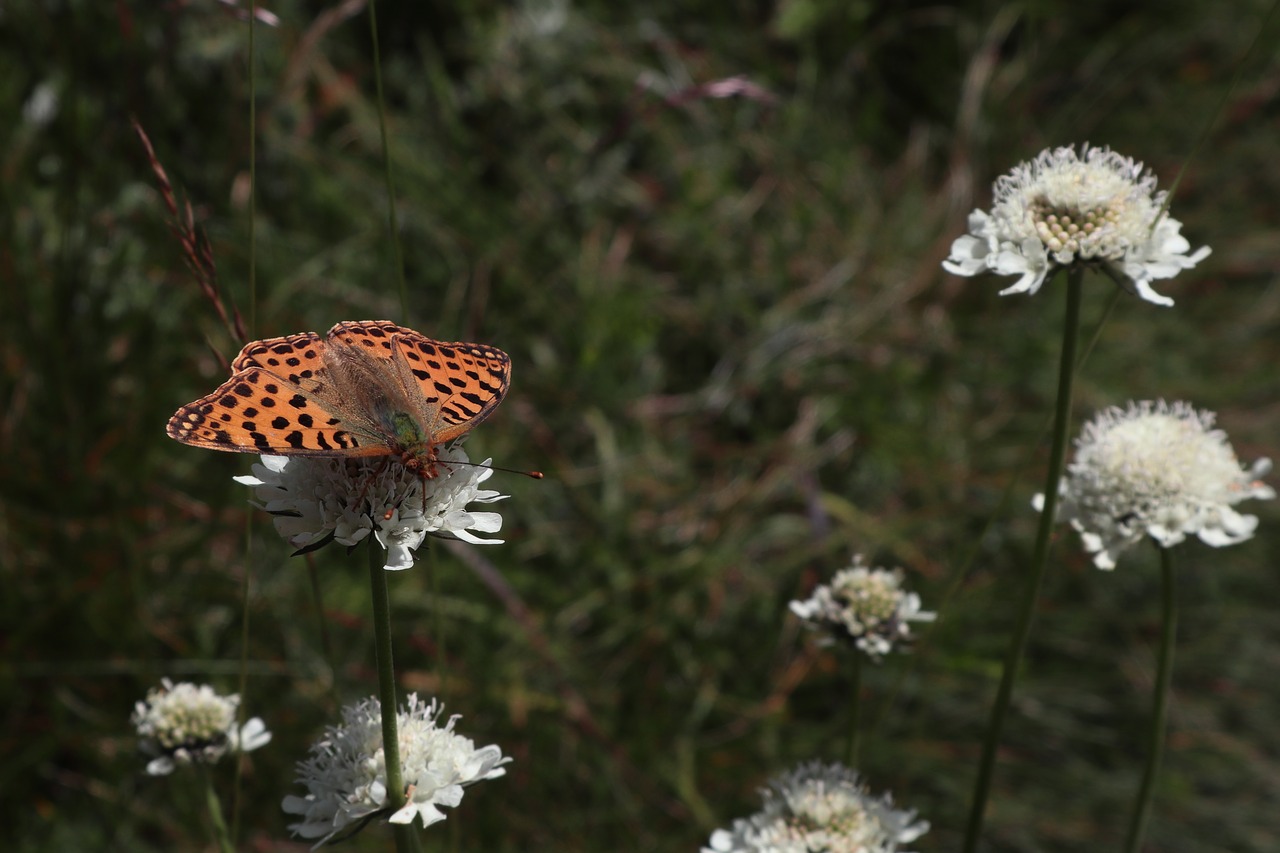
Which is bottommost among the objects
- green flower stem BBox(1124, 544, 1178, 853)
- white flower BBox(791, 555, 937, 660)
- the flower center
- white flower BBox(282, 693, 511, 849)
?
white flower BBox(282, 693, 511, 849)

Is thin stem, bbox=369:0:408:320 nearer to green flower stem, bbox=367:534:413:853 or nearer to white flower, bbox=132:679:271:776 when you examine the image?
green flower stem, bbox=367:534:413:853

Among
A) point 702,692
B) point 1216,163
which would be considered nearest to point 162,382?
point 702,692

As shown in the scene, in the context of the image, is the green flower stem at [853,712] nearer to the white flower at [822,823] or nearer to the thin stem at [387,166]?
the white flower at [822,823]

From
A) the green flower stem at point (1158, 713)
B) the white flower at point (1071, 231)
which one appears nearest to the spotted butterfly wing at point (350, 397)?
the white flower at point (1071, 231)

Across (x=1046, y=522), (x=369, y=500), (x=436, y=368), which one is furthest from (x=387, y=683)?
(x=1046, y=522)

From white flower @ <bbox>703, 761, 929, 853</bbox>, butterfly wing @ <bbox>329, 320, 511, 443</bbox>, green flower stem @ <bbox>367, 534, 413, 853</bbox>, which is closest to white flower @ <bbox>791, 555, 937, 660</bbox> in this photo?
white flower @ <bbox>703, 761, 929, 853</bbox>

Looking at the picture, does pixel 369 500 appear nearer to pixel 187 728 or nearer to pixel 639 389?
pixel 187 728
